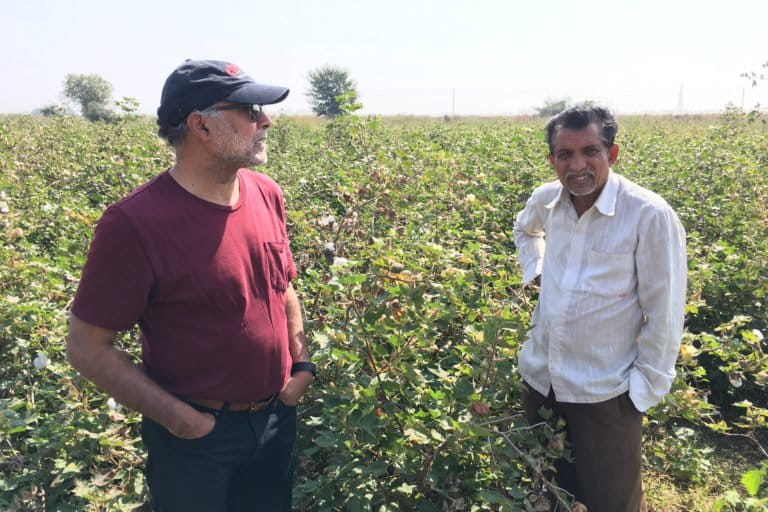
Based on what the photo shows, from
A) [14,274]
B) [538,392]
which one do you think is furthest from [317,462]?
[14,274]

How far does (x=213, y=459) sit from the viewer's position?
5.47ft

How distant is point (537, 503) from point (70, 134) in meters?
9.75

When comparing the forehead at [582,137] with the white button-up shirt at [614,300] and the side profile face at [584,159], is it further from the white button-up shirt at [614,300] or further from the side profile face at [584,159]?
the white button-up shirt at [614,300]

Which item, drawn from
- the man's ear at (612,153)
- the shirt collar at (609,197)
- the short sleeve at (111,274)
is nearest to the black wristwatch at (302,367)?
the short sleeve at (111,274)

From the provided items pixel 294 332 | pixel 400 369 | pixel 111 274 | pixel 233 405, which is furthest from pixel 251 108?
pixel 400 369

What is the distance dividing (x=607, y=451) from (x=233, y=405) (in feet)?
3.66

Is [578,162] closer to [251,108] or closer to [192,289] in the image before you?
[251,108]

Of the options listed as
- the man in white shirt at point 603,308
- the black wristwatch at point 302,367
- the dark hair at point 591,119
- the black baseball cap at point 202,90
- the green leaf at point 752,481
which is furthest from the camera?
the black wristwatch at point 302,367

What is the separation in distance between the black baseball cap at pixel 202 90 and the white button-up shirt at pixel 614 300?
38.6 inches

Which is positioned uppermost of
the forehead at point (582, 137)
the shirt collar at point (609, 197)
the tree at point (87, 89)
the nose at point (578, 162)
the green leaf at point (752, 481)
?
the tree at point (87, 89)

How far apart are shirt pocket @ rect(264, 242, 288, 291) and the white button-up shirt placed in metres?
0.81

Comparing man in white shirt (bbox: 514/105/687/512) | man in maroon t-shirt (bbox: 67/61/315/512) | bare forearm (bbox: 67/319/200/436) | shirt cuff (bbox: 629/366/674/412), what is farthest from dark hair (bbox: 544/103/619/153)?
bare forearm (bbox: 67/319/200/436)

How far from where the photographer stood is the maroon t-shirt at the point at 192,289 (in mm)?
1456

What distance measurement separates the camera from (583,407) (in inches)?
72.4
